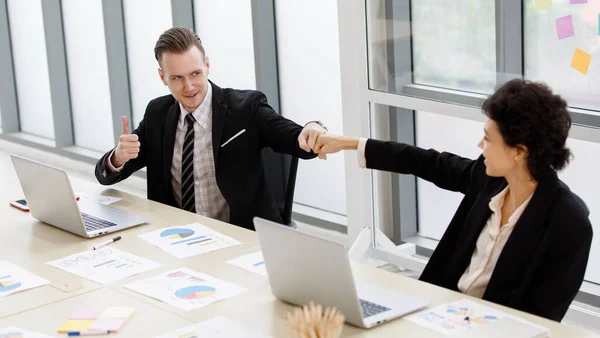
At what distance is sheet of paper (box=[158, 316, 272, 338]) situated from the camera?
81.4 inches

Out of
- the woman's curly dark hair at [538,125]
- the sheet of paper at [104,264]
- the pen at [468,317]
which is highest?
the woman's curly dark hair at [538,125]

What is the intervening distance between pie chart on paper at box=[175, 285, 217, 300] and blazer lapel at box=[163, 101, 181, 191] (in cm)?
→ 106

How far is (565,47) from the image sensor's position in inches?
128

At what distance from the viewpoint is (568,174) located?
11.6 feet

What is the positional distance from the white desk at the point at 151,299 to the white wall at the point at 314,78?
186 cm

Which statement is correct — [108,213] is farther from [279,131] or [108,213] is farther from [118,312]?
[118,312]

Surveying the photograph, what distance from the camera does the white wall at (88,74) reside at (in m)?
6.69

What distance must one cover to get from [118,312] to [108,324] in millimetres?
77

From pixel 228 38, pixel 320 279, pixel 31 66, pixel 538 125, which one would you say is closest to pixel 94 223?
pixel 320 279

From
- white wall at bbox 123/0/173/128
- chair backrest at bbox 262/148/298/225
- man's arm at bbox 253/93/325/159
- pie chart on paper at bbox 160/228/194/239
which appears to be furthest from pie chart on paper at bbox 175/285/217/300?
white wall at bbox 123/0/173/128

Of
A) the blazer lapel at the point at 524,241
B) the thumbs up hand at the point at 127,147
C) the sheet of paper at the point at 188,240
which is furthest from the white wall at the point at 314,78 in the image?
the blazer lapel at the point at 524,241

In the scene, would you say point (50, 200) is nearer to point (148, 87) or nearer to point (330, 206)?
point (330, 206)

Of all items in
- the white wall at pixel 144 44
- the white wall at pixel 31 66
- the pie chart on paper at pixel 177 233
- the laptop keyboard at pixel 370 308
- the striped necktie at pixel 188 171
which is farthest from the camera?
the white wall at pixel 31 66

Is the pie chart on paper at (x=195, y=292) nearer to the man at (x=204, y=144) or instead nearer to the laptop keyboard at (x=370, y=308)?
the laptop keyboard at (x=370, y=308)
